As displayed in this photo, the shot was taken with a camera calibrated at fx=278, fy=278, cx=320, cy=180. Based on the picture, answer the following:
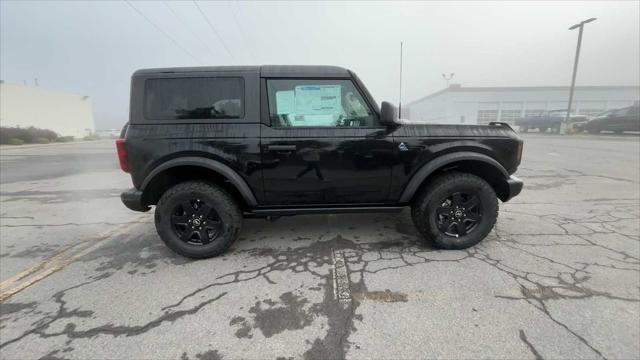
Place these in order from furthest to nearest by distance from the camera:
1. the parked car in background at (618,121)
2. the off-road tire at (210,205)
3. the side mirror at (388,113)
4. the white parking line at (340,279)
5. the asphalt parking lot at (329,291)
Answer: the parked car in background at (618,121), the off-road tire at (210,205), the side mirror at (388,113), the white parking line at (340,279), the asphalt parking lot at (329,291)

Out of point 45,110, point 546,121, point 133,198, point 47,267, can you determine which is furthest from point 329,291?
point 45,110

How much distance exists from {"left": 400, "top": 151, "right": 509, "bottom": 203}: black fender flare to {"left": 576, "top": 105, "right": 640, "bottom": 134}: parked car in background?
20.6 meters

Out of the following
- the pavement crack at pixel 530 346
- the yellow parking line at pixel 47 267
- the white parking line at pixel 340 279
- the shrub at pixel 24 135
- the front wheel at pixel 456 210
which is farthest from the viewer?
the shrub at pixel 24 135

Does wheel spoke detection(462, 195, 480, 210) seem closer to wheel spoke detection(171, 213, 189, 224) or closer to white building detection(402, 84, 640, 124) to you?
wheel spoke detection(171, 213, 189, 224)

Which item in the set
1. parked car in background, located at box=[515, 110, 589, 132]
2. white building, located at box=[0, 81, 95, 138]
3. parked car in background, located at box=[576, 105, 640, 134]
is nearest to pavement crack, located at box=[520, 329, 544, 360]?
parked car in background, located at box=[576, 105, 640, 134]

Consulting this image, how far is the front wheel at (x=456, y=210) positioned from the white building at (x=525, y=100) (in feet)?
135

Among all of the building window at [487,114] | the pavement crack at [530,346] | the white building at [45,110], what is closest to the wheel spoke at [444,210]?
the pavement crack at [530,346]

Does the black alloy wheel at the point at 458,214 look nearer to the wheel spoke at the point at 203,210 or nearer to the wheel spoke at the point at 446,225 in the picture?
the wheel spoke at the point at 446,225

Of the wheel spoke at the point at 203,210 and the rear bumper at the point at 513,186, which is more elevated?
the rear bumper at the point at 513,186

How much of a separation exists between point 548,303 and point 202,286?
288 cm

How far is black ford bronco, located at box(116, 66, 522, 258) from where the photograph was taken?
2.80m

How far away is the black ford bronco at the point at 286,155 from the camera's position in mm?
2803

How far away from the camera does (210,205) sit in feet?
9.51

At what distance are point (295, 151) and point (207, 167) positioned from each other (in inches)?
34.9
